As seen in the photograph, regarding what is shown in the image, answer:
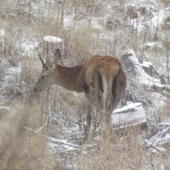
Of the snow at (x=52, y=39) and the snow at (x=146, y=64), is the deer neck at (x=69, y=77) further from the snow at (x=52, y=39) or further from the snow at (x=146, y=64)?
the snow at (x=146, y=64)

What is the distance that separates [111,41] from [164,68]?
1414 mm

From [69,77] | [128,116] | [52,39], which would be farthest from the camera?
[52,39]

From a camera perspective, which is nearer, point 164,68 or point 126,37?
point 164,68

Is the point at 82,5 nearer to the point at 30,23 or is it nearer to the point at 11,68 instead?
the point at 30,23

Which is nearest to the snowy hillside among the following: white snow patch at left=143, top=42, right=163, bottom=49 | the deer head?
white snow patch at left=143, top=42, right=163, bottom=49

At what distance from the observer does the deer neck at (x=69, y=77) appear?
8.34 metres

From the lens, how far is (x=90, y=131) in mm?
7262

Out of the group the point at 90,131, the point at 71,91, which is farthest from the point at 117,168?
the point at 71,91

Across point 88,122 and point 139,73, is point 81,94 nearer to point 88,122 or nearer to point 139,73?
point 139,73

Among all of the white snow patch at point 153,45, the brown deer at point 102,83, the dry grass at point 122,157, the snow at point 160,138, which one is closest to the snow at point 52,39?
the brown deer at point 102,83

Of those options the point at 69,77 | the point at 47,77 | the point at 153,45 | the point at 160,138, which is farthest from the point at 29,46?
the point at 160,138

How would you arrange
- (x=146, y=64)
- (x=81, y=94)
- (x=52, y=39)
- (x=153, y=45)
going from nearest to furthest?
(x=81, y=94) < (x=52, y=39) < (x=146, y=64) < (x=153, y=45)

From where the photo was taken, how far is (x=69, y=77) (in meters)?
8.42

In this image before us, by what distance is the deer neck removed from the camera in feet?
27.4
